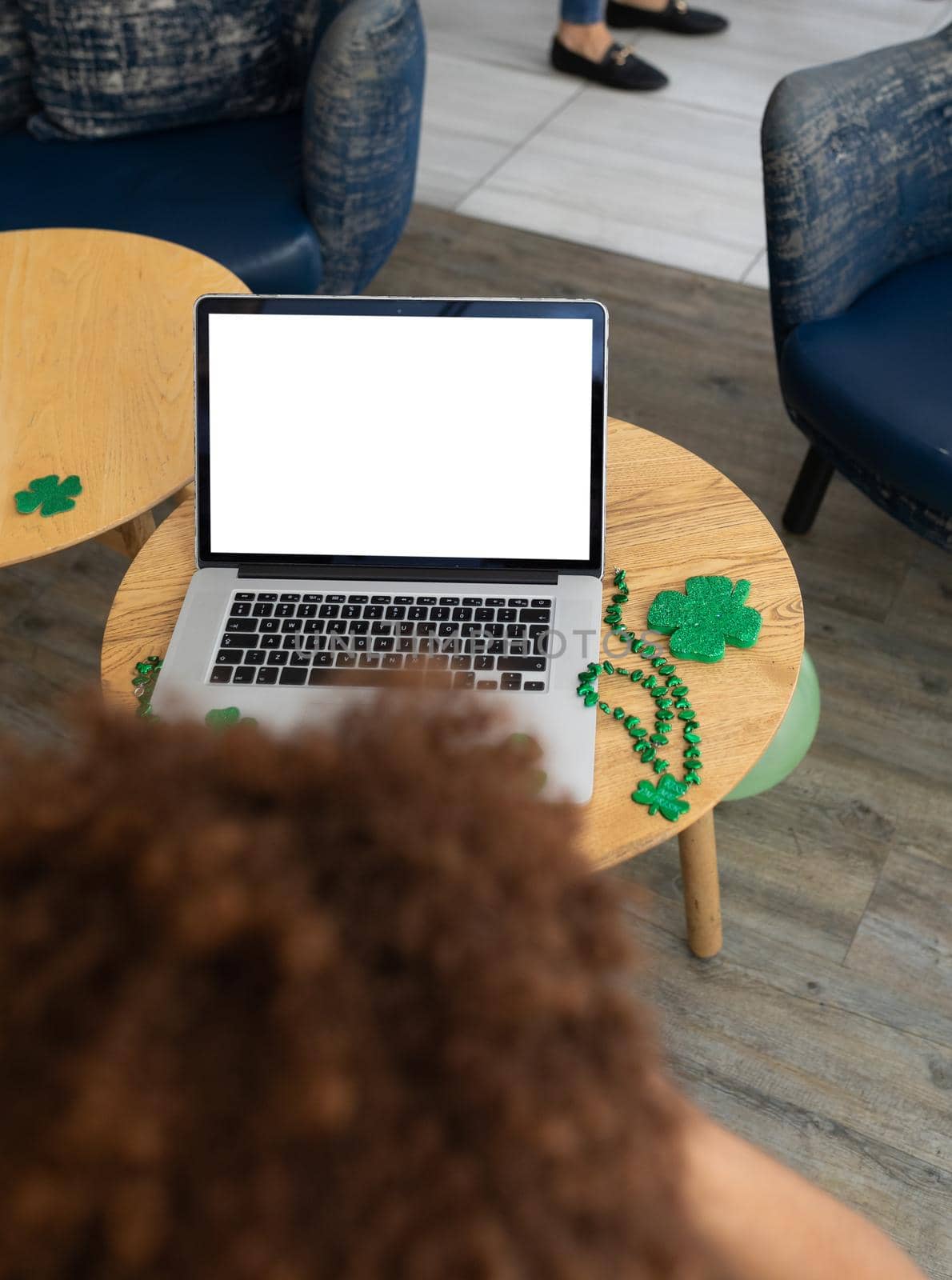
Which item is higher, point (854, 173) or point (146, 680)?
point (854, 173)

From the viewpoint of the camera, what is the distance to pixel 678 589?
1.09 m

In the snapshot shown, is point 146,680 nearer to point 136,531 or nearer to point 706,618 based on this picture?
point 136,531

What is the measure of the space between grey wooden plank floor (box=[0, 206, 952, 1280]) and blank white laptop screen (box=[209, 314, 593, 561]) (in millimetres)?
367

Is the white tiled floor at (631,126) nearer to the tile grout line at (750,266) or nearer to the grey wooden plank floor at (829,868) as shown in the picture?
the tile grout line at (750,266)

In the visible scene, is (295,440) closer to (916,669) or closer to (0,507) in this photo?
(0,507)

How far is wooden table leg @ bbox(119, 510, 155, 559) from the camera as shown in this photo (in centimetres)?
137

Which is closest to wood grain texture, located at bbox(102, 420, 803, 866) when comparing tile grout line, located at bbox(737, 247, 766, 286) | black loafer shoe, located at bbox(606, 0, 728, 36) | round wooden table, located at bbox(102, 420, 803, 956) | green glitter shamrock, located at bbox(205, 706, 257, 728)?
round wooden table, located at bbox(102, 420, 803, 956)

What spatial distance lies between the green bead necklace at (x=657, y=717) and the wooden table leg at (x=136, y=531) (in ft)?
2.10

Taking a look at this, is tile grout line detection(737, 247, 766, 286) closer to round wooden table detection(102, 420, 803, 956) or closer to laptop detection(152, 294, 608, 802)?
round wooden table detection(102, 420, 803, 956)

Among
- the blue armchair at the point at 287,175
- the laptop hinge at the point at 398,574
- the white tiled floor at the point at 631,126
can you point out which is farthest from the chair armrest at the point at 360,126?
the laptop hinge at the point at 398,574

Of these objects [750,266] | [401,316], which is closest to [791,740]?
[401,316]

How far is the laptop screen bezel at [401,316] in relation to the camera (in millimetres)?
1004

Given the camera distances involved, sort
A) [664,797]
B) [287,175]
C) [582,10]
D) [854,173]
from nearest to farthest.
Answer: [664,797]
[854,173]
[287,175]
[582,10]

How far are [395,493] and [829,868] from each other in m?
0.80
